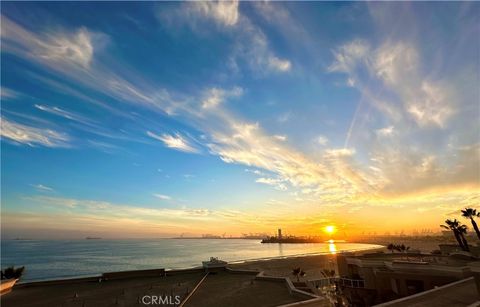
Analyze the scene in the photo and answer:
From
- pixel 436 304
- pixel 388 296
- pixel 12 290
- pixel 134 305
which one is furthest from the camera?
pixel 388 296

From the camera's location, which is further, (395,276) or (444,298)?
(395,276)

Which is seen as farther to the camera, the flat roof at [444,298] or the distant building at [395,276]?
the distant building at [395,276]

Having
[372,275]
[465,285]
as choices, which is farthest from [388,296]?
[465,285]

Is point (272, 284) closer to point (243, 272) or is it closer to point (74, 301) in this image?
point (243, 272)

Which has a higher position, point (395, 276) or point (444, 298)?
point (395, 276)

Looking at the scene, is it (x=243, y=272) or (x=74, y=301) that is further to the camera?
(x=243, y=272)

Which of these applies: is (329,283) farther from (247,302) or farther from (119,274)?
(119,274)

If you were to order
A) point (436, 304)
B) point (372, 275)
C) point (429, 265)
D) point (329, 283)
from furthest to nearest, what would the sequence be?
1. point (329, 283)
2. point (372, 275)
3. point (429, 265)
4. point (436, 304)

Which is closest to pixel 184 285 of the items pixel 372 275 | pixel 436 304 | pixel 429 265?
pixel 436 304

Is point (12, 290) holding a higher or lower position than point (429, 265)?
lower

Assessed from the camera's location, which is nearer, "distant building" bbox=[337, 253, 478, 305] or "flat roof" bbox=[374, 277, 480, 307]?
"flat roof" bbox=[374, 277, 480, 307]
